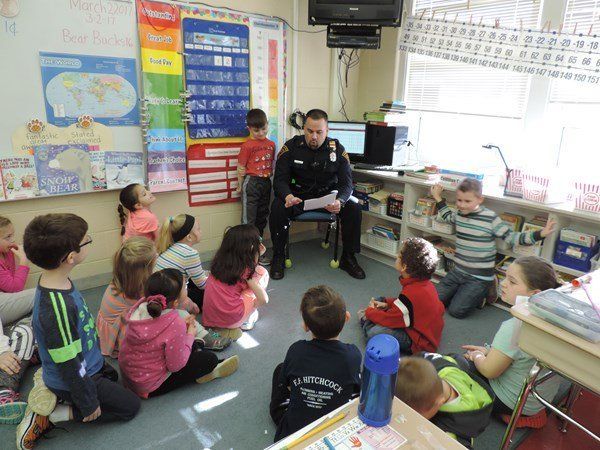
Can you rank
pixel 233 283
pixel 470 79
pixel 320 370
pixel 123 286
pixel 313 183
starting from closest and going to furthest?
pixel 320 370
pixel 123 286
pixel 233 283
pixel 470 79
pixel 313 183

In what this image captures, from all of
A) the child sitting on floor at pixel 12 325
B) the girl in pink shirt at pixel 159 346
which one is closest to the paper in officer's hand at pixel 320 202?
the girl in pink shirt at pixel 159 346

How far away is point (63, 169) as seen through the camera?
2795mm

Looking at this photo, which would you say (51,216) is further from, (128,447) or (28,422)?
(128,447)

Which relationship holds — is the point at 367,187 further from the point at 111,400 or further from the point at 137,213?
the point at 111,400

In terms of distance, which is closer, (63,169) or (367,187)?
(63,169)

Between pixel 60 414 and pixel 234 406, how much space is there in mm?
710

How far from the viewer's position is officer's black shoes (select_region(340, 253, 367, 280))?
339cm

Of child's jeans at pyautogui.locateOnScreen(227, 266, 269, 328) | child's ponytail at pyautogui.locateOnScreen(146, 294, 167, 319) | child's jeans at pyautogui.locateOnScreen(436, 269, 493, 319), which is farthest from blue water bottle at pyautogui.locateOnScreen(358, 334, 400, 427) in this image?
child's jeans at pyautogui.locateOnScreen(436, 269, 493, 319)

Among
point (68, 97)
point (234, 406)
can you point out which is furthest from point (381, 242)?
point (68, 97)

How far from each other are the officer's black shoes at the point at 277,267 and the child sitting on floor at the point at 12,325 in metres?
1.61

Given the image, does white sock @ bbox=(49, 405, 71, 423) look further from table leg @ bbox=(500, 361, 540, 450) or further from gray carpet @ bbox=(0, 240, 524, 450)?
table leg @ bbox=(500, 361, 540, 450)

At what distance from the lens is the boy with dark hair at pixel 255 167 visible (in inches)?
137

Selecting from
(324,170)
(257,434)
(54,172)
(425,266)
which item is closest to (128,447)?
(257,434)

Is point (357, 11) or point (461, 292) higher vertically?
point (357, 11)
